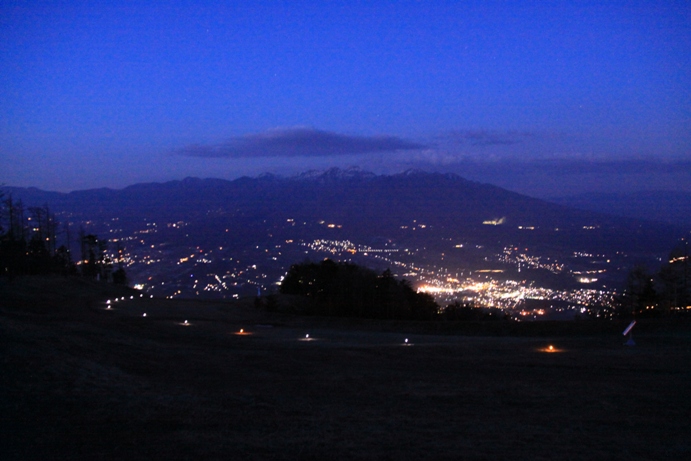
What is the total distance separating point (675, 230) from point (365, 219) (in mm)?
79286

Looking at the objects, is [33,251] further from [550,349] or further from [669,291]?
[669,291]

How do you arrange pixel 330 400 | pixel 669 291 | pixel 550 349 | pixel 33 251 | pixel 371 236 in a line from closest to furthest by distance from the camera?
pixel 330 400
pixel 550 349
pixel 669 291
pixel 33 251
pixel 371 236

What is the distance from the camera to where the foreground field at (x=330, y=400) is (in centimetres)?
848

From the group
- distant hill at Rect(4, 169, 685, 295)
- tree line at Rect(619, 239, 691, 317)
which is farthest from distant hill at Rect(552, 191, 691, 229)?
tree line at Rect(619, 239, 691, 317)

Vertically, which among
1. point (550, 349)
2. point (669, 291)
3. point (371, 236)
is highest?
point (371, 236)

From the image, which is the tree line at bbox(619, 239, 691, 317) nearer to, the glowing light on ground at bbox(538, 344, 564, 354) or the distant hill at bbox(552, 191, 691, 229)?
the glowing light on ground at bbox(538, 344, 564, 354)

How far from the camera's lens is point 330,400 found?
11875mm

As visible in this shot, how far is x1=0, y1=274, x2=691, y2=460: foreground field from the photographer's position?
8484mm

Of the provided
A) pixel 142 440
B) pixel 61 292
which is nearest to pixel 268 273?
pixel 61 292

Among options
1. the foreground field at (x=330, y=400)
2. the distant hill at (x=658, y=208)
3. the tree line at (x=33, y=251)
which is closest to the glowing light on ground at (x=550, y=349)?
the foreground field at (x=330, y=400)

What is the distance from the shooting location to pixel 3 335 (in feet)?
49.5

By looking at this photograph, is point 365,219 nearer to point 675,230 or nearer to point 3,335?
point 675,230

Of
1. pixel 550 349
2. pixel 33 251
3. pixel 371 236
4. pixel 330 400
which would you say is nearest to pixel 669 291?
pixel 550 349

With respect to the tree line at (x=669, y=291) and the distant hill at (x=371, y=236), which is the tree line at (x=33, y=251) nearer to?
the distant hill at (x=371, y=236)
